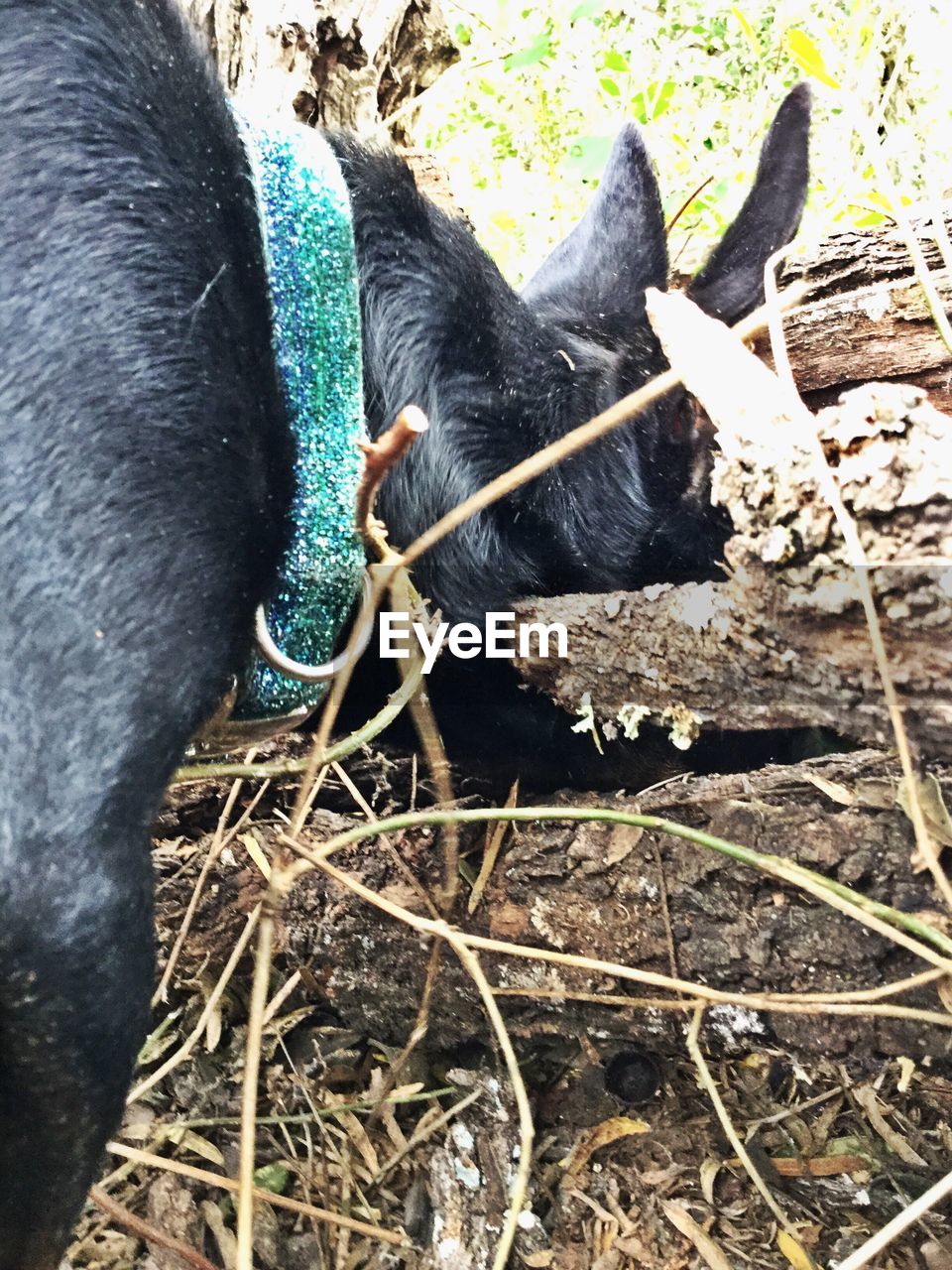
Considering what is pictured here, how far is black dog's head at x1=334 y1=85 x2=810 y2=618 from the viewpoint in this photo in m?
0.99

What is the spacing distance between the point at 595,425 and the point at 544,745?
1.81ft

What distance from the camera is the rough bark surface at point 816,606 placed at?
0.55m

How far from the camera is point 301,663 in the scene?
87cm

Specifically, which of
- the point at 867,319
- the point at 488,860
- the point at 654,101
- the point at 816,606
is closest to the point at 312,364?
the point at 816,606

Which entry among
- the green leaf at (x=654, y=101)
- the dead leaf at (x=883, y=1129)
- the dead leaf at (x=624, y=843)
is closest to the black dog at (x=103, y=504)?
the dead leaf at (x=624, y=843)

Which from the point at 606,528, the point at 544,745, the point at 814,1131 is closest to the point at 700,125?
the point at 606,528

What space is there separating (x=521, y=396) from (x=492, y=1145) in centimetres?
74

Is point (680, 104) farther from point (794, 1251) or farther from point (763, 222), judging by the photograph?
point (794, 1251)

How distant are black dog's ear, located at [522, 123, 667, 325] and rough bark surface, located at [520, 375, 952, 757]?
0.47 metres

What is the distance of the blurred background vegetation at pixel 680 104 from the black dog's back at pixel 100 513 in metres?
0.63

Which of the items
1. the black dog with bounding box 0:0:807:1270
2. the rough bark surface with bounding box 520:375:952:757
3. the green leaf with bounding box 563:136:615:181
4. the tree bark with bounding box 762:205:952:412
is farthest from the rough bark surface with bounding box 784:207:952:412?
the black dog with bounding box 0:0:807:1270

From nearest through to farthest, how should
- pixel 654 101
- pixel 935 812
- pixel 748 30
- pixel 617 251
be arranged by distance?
pixel 935 812 < pixel 617 251 < pixel 748 30 < pixel 654 101

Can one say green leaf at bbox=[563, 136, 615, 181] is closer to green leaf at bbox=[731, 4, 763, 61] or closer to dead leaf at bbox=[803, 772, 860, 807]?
green leaf at bbox=[731, 4, 763, 61]

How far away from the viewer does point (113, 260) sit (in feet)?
2.36
